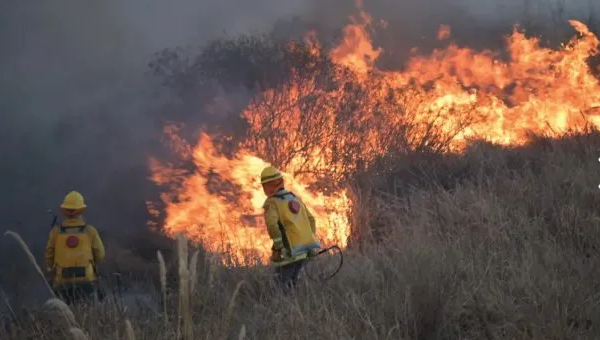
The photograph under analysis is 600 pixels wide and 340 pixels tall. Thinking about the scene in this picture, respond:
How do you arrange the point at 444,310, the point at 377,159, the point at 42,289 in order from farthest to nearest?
the point at 377,159 < the point at 42,289 < the point at 444,310

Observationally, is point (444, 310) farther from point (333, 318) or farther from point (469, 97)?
point (469, 97)

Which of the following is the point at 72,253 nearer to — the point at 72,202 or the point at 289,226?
the point at 72,202

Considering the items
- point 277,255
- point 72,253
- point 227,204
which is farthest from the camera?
point 227,204

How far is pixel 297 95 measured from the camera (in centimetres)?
994

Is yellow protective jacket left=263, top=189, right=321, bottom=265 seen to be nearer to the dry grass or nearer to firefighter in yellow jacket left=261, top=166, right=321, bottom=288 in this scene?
firefighter in yellow jacket left=261, top=166, right=321, bottom=288

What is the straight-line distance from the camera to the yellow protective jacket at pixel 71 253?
552 cm

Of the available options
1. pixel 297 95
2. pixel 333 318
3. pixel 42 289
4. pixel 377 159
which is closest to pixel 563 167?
pixel 377 159

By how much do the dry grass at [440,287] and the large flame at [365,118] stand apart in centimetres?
151

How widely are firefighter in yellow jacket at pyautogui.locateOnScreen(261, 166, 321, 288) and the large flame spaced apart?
4.26 feet

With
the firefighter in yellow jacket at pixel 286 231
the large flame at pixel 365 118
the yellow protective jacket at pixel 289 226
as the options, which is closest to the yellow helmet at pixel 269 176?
the firefighter in yellow jacket at pixel 286 231

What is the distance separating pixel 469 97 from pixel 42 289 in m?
6.64

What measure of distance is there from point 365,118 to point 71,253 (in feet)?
17.2

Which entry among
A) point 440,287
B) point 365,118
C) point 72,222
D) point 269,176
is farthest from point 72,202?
point 365,118

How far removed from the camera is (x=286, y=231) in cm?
535
